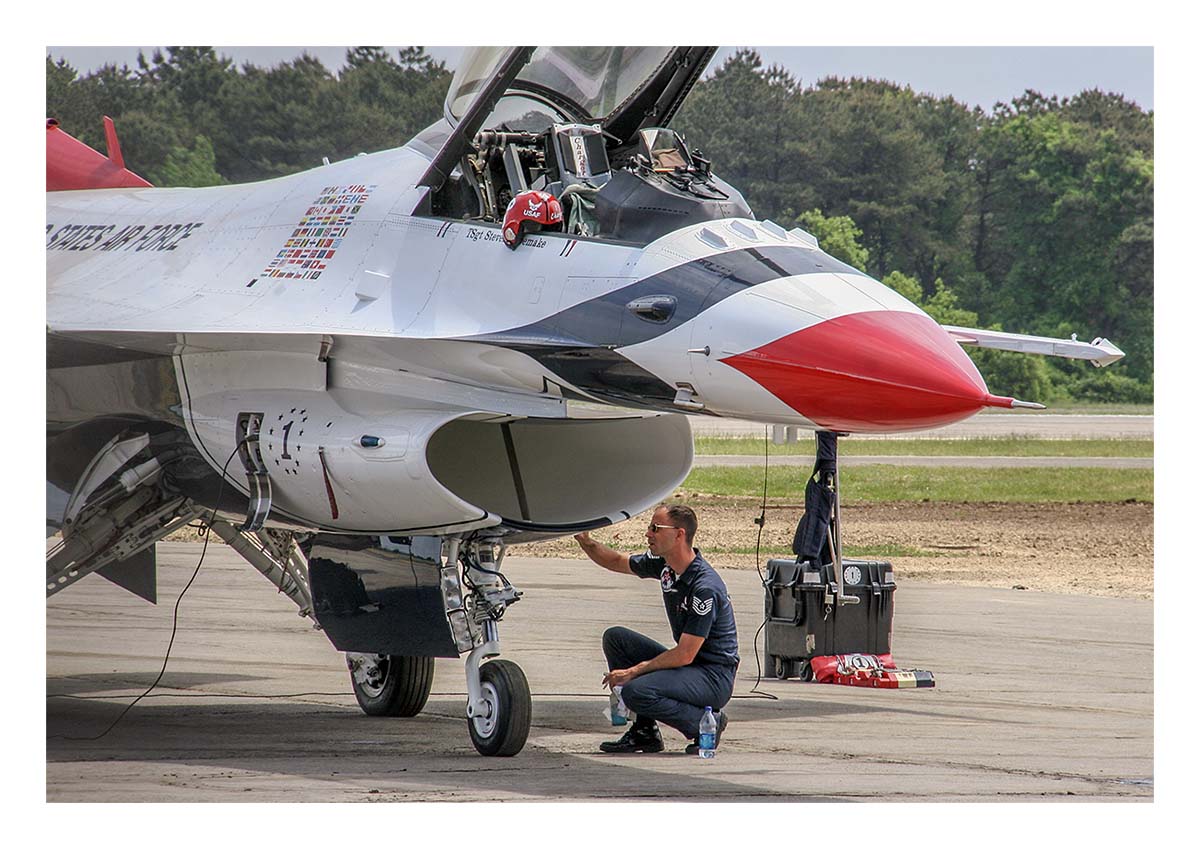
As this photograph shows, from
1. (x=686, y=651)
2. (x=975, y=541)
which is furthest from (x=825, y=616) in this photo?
(x=975, y=541)

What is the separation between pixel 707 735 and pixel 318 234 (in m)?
3.29

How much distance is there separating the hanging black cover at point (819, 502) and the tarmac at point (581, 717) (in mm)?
1077

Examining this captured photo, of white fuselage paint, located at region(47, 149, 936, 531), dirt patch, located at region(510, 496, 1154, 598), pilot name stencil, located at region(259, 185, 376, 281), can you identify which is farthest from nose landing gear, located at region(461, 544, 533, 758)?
dirt patch, located at region(510, 496, 1154, 598)

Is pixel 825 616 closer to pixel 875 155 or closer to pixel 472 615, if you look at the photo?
pixel 472 615

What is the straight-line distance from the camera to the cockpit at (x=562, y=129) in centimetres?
759

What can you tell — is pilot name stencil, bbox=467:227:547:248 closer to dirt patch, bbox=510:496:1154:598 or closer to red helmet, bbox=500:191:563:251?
red helmet, bbox=500:191:563:251

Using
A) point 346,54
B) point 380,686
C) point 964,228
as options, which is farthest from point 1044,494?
point 380,686

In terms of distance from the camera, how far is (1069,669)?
1170 centimetres

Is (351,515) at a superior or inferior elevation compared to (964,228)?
inferior

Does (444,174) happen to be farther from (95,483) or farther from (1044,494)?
(1044,494)

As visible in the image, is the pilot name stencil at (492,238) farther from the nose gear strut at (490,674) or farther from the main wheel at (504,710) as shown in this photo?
the main wheel at (504,710)

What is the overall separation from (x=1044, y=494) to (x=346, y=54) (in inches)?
556

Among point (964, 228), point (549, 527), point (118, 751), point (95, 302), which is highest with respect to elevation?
point (964, 228)

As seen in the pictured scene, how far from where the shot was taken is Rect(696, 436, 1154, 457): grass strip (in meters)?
29.3
